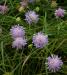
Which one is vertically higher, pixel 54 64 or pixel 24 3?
pixel 24 3

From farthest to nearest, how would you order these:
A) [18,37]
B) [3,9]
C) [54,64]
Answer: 1. [3,9]
2. [18,37]
3. [54,64]

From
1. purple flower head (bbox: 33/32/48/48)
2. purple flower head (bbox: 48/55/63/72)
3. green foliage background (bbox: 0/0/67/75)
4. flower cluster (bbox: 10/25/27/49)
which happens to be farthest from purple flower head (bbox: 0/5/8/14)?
purple flower head (bbox: 48/55/63/72)

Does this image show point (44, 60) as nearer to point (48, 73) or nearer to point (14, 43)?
point (48, 73)

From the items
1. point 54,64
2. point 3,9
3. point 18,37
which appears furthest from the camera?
point 3,9

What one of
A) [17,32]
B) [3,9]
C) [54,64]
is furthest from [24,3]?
[54,64]

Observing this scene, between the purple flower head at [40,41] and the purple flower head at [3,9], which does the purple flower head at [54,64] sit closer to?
the purple flower head at [40,41]

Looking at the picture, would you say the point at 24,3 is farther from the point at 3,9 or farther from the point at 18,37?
the point at 18,37

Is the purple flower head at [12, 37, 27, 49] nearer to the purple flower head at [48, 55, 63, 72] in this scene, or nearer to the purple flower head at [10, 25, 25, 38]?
the purple flower head at [10, 25, 25, 38]

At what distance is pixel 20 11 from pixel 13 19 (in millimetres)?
81

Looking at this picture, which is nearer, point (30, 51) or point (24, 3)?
point (30, 51)

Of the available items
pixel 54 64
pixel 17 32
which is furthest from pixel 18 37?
pixel 54 64

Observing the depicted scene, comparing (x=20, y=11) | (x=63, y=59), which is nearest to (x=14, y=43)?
(x=63, y=59)

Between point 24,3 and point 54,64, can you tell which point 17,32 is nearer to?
point 54,64

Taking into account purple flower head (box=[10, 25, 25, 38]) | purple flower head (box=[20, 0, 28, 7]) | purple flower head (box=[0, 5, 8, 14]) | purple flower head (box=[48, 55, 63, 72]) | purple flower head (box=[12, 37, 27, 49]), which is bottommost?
purple flower head (box=[48, 55, 63, 72])
